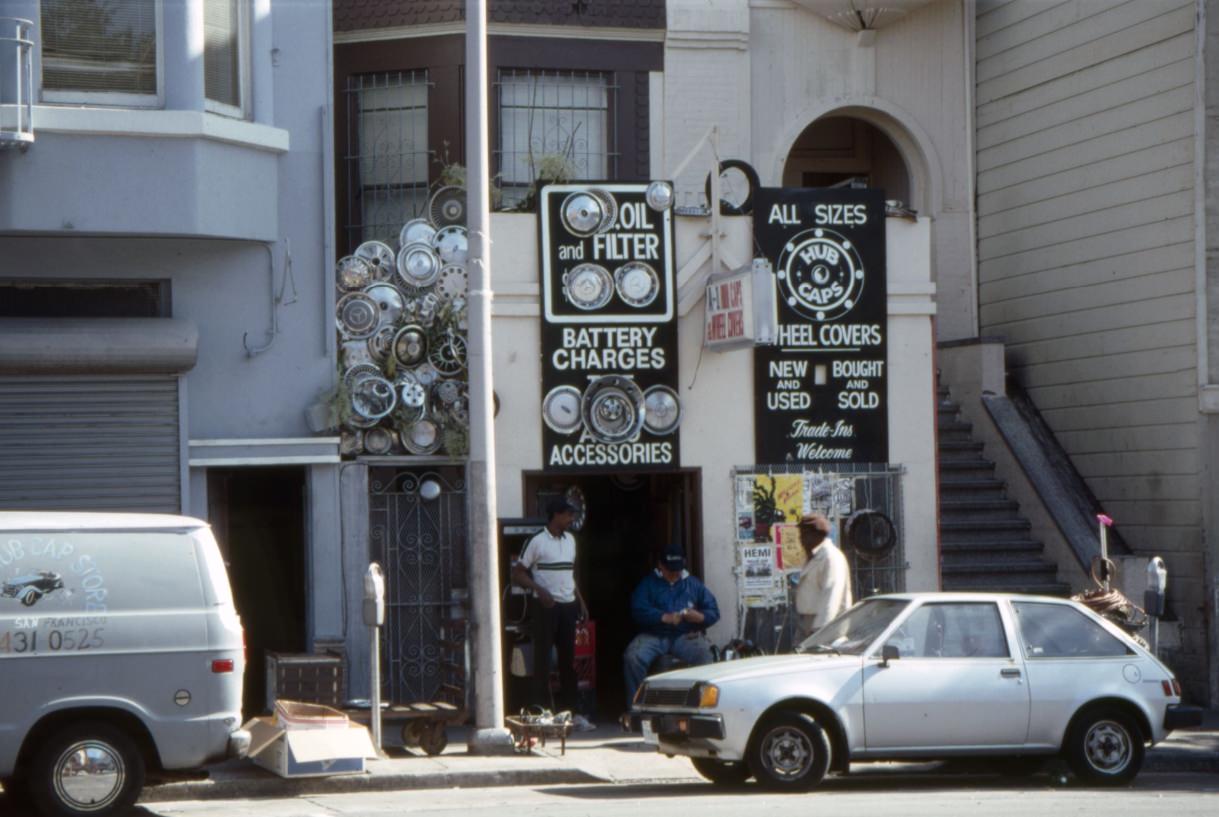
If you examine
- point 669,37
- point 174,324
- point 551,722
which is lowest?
point 551,722

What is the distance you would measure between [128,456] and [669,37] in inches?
309

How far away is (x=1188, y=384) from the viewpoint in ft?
58.1

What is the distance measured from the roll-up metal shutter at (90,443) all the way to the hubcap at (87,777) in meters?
4.33

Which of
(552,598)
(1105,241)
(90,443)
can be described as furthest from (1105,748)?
(90,443)

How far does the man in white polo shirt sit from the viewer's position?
Result: 15.4 m

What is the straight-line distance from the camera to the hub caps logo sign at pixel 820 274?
55.4ft

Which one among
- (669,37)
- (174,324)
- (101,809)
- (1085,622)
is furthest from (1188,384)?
(101,809)

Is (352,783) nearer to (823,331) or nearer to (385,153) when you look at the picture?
(823,331)

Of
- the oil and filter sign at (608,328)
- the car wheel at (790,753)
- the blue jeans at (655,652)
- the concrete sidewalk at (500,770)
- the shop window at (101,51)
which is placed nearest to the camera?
the car wheel at (790,753)

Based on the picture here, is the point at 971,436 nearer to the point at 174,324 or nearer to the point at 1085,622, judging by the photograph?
the point at 1085,622

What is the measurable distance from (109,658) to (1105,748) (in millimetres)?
6846

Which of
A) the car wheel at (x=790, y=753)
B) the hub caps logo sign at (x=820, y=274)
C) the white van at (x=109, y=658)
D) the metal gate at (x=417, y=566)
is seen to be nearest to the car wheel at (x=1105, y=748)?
the car wheel at (x=790, y=753)

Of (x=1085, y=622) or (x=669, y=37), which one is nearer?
(x=1085, y=622)

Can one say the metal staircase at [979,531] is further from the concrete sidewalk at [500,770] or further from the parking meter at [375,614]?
the parking meter at [375,614]
